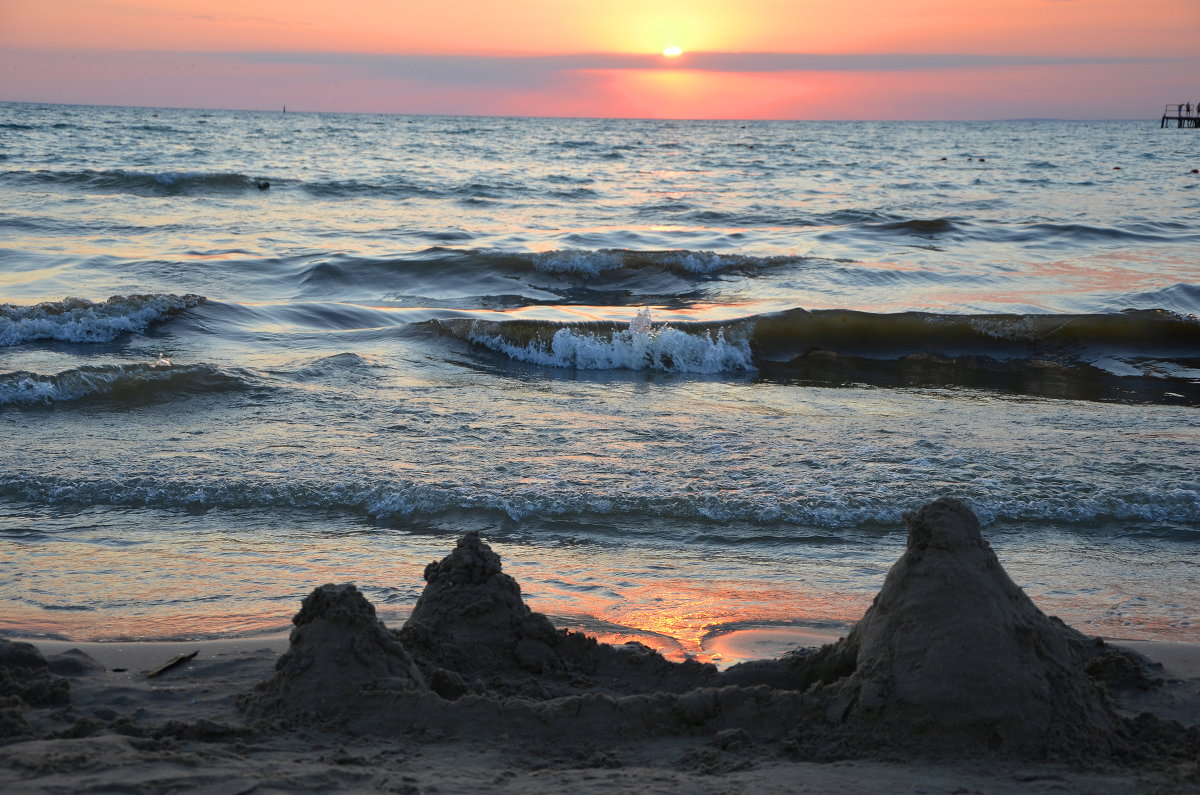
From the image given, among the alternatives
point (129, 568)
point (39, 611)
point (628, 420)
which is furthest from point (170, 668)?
point (628, 420)


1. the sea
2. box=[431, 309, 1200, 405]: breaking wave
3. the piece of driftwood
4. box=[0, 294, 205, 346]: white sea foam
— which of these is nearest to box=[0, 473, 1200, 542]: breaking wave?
the sea

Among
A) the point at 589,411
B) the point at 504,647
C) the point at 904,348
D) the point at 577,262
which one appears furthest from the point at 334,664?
the point at 577,262

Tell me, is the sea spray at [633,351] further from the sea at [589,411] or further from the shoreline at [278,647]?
the shoreline at [278,647]

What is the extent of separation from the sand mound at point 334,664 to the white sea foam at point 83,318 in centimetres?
805

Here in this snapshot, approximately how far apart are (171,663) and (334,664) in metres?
0.73

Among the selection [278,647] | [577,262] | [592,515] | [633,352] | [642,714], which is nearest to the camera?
[642,714]

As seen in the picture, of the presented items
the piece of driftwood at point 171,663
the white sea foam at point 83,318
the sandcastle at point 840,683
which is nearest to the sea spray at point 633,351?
the white sea foam at point 83,318

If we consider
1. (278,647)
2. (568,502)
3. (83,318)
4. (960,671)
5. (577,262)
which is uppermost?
(577,262)

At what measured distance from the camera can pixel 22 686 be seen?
2.68 meters

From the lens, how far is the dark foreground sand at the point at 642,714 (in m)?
2.28

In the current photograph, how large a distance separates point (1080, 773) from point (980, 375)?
7870 millimetres

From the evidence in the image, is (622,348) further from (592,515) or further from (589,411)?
(592,515)

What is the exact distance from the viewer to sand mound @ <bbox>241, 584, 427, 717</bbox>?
8.54 ft

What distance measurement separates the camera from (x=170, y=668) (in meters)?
3.05
